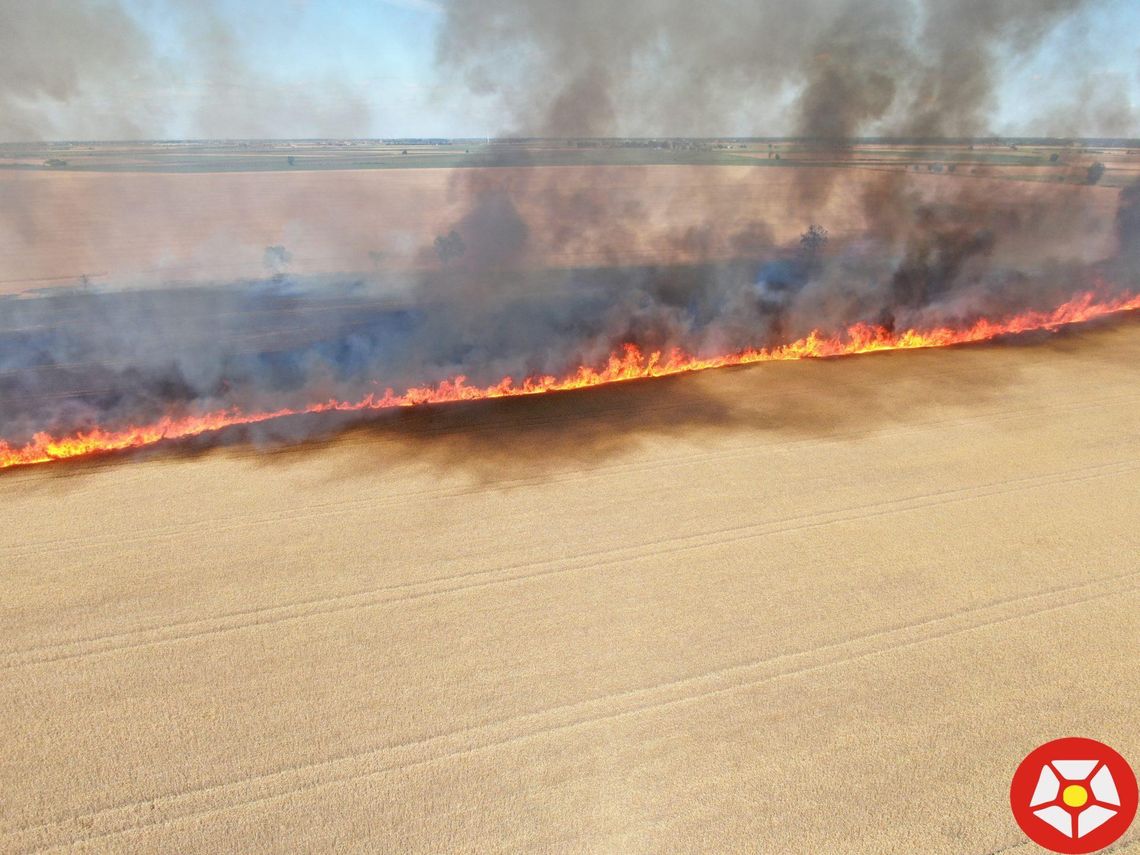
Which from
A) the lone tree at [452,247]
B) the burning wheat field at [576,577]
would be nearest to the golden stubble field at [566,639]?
the burning wheat field at [576,577]

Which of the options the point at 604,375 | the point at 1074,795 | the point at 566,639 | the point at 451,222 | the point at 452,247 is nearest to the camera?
the point at 1074,795

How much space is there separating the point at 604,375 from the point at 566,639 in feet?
26.9

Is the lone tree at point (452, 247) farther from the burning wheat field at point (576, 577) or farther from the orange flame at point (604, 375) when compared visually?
the orange flame at point (604, 375)

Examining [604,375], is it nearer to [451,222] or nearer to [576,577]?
[576,577]

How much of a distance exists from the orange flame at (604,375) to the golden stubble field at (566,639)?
3.29ft

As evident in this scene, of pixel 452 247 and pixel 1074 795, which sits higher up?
pixel 452 247

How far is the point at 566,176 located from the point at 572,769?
28.4 meters

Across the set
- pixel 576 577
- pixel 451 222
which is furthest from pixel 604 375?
pixel 451 222

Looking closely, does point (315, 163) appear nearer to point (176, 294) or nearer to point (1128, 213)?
point (176, 294)

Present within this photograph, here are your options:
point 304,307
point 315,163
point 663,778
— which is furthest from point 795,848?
point 315,163

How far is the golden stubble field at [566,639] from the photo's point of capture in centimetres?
541

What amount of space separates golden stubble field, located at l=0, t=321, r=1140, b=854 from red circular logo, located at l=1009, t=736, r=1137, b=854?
160 mm

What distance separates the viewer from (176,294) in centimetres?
2211

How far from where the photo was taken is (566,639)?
23.2 ft
